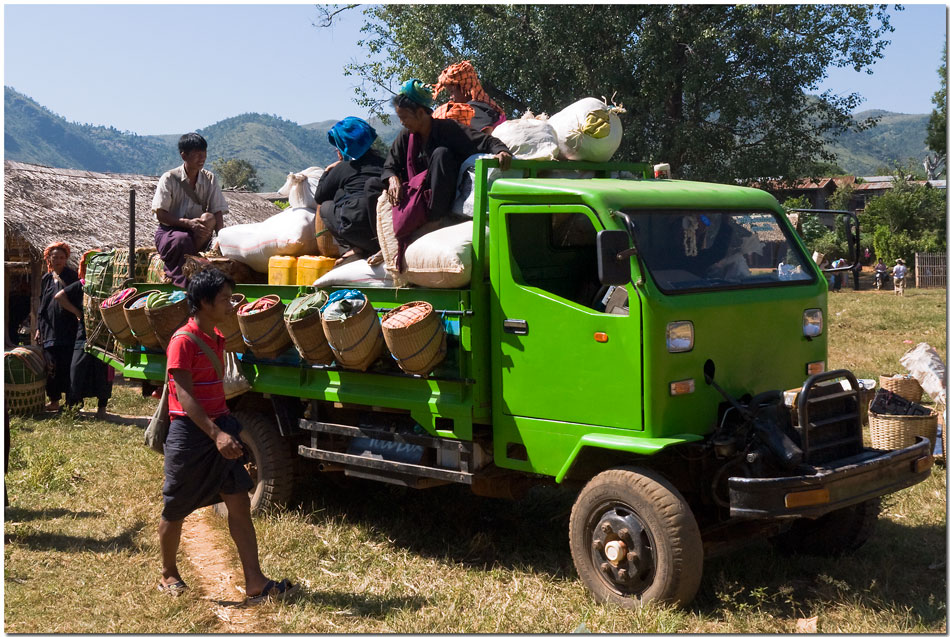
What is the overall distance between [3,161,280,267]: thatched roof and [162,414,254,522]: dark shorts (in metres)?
9.51

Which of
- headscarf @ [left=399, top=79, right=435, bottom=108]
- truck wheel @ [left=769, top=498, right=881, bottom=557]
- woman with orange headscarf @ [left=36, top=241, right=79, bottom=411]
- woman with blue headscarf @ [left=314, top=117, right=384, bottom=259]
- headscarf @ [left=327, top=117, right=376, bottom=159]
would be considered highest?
headscarf @ [left=399, top=79, right=435, bottom=108]

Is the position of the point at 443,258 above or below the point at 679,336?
above

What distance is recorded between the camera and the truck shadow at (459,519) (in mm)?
6254

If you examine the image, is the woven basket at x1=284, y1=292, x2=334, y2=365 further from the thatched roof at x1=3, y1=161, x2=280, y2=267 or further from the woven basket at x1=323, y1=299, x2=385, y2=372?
the thatched roof at x1=3, y1=161, x2=280, y2=267

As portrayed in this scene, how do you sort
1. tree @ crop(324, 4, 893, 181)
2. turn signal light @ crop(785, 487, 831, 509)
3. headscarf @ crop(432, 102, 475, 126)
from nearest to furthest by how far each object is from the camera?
turn signal light @ crop(785, 487, 831, 509) → headscarf @ crop(432, 102, 475, 126) → tree @ crop(324, 4, 893, 181)

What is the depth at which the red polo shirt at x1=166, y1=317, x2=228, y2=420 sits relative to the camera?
5078 millimetres

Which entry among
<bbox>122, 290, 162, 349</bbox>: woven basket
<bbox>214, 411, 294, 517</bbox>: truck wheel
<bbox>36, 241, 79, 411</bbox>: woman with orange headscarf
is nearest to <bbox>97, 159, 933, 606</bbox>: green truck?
<bbox>214, 411, 294, 517</bbox>: truck wheel

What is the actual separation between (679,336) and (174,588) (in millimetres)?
3189

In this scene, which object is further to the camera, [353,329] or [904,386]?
[904,386]

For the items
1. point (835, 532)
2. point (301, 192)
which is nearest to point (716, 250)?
point (835, 532)

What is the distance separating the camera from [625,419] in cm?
507

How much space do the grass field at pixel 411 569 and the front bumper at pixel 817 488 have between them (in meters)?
0.63

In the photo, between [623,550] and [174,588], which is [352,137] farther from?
[623,550]

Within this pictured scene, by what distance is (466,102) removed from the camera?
24.6 ft
